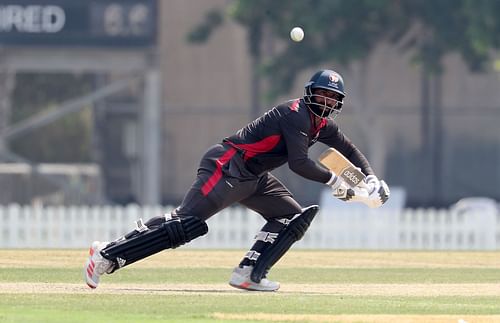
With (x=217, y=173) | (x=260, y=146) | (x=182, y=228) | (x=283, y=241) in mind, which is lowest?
(x=283, y=241)

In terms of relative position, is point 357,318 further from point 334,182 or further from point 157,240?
point 157,240

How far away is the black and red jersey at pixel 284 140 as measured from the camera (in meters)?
11.4

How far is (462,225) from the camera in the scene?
24.1 metres

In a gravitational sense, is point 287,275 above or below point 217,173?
below

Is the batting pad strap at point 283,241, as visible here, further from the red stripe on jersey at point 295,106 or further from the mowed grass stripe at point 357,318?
the mowed grass stripe at point 357,318

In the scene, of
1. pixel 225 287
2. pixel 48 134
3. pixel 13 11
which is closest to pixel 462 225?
pixel 13 11

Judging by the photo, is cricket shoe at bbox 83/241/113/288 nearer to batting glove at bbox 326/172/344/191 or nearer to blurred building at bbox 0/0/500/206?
batting glove at bbox 326/172/344/191

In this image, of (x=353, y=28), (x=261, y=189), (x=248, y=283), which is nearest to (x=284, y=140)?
(x=261, y=189)

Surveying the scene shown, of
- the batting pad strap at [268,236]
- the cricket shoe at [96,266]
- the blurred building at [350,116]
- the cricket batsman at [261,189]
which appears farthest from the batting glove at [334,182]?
the blurred building at [350,116]

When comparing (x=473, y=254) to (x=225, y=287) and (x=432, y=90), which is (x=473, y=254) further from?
(x=432, y=90)

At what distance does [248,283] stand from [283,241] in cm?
48

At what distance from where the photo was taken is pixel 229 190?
38.1 feet

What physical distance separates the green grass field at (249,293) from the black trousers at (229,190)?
690 millimetres

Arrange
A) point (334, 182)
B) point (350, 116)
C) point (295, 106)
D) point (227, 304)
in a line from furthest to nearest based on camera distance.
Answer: point (350, 116), point (295, 106), point (334, 182), point (227, 304)
